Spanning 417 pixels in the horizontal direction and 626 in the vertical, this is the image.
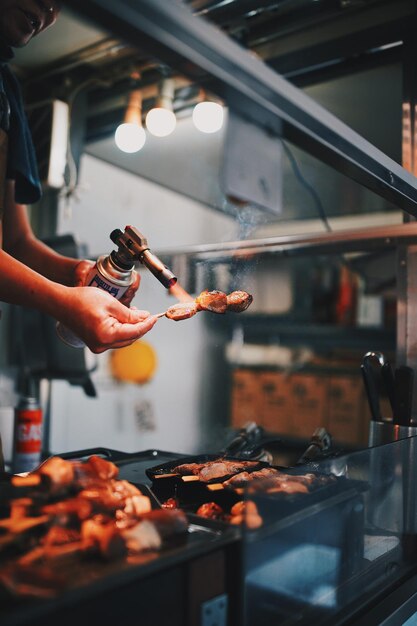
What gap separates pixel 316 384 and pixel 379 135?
1620mm

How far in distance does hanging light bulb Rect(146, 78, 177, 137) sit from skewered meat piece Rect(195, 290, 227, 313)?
959 mm

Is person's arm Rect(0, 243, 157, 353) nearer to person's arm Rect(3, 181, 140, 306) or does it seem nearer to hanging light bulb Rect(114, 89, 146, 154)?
person's arm Rect(3, 181, 140, 306)

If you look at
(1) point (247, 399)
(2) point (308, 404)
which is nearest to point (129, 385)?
(1) point (247, 399)

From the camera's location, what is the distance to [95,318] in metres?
0.87

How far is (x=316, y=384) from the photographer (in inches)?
132

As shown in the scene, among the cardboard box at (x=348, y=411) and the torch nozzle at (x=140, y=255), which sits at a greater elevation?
the torch nozzle at (x=140, y=255)

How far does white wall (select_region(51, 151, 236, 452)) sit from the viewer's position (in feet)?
8.04

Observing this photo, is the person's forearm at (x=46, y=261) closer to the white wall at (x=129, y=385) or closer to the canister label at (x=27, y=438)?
the canister label at (x=27, y=438)

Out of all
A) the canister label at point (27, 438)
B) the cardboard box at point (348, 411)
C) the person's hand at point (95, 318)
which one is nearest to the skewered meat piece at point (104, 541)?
the person's hand at point (95, 318)

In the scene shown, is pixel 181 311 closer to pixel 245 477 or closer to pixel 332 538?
pixel 245 477

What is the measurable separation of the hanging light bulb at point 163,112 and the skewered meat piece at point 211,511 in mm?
1399

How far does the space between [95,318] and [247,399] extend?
2.77 m

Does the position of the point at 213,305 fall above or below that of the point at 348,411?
above

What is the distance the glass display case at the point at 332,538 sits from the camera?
0.61 metres
